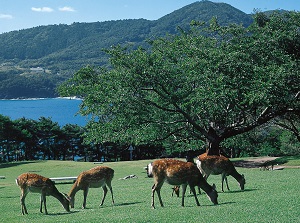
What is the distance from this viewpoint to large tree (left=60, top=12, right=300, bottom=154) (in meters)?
25.2

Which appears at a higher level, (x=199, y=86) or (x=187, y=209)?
(x=199, y=86)

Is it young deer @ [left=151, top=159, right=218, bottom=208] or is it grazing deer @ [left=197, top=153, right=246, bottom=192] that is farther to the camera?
grazing deer @ [left=197, top=153, right=246, bottom=192]

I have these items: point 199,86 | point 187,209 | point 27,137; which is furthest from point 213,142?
point 27,137

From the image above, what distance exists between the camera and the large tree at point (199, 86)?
82.6 feet

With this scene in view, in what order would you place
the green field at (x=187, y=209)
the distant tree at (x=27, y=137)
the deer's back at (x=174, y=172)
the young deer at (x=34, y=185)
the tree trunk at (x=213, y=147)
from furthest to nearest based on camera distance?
the distant tree at (x=27, y=137) → the tree trunk at (x=213, y=147) → the young deer at (x=34, y=185) → the deer's back at (x=174, y=172) → the green field at (x=187, y=209)

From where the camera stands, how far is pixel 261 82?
2431 cm

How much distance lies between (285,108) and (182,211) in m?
18.8

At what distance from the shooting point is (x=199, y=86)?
26125 mm

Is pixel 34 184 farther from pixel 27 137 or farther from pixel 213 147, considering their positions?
pixel 27 137

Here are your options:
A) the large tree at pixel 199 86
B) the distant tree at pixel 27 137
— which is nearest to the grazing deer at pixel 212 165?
the large tree at pixel 199 86

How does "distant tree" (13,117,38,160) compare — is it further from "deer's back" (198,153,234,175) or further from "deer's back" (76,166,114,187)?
"deer's back" (198,153,234,175)

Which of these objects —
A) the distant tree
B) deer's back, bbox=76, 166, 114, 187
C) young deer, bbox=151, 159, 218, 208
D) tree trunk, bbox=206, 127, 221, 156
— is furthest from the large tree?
the distant tree

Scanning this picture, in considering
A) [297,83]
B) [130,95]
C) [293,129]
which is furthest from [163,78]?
[293,129]

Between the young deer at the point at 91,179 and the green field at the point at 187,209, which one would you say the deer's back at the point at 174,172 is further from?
the young deer at the point at 91,179
